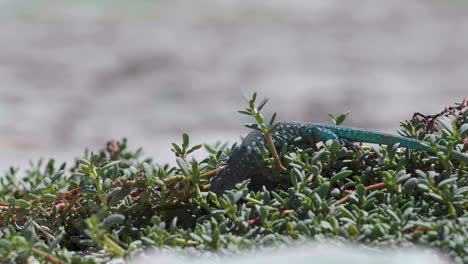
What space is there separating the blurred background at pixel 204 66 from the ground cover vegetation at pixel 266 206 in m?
4.62

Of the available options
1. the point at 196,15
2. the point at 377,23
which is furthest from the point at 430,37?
the point at 196,15

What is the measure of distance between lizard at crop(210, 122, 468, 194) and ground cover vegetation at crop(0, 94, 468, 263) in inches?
1.4

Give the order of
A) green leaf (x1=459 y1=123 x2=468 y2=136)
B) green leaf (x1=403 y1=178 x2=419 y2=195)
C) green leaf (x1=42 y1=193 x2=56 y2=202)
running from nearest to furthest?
green leaf (x1=403 y1=178 x2=419 y2=195)
green leaf (x1=459 y1=123 x2=468 y2=136)
green leaf (x1=42 y1=193 x2=56 y2=202)

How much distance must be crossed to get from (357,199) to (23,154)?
20.0 ft

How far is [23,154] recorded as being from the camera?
8.84m

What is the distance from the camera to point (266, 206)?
9.97ft

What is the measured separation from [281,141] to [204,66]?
27.3 ft

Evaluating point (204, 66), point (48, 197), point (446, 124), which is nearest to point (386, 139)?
point (446, 124)

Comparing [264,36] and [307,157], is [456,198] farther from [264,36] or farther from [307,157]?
[264,36]

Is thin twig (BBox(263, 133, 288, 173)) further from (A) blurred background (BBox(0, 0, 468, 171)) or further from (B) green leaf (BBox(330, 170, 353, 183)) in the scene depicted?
(A) blurred background (BBox(0, 0, 468, 171))

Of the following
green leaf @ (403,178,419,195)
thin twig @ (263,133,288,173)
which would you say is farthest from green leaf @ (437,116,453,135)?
thin twig @ (263,133,288,173)

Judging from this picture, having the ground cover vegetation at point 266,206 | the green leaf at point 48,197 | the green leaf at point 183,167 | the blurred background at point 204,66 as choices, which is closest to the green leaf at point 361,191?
the ground cover vegetation at point 266,206

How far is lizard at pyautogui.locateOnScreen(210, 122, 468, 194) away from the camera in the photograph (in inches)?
133

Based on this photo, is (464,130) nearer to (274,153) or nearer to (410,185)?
(410,185)
